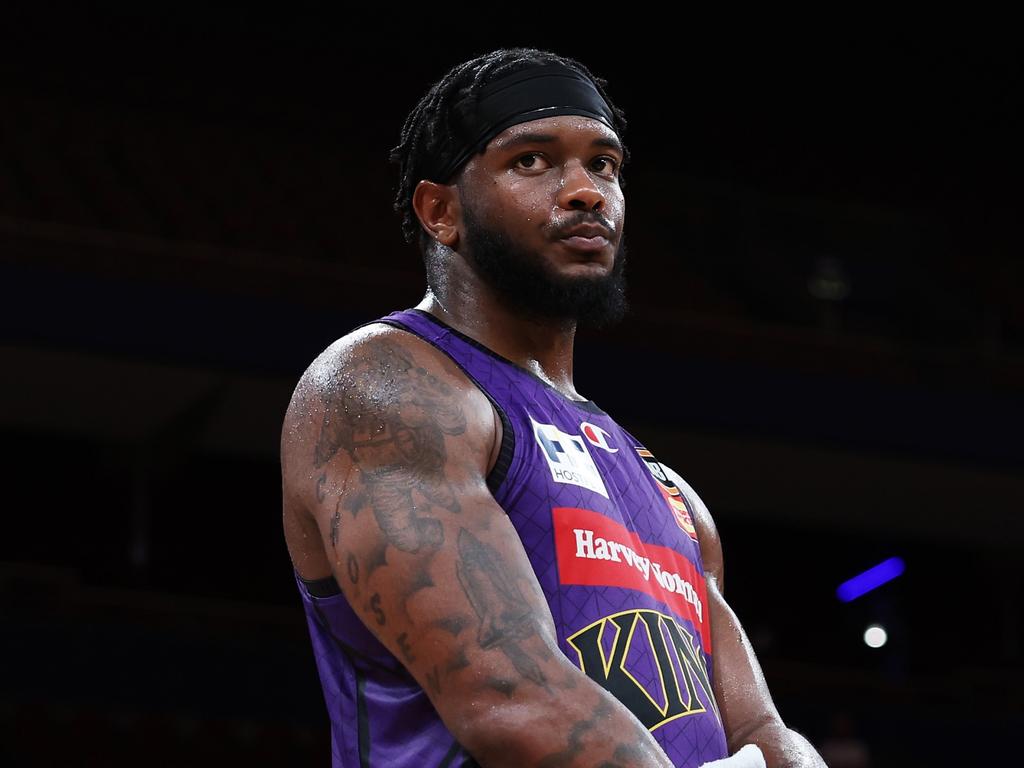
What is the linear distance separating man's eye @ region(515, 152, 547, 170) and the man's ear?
10 cm

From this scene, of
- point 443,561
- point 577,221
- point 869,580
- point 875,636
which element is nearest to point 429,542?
point 443,561

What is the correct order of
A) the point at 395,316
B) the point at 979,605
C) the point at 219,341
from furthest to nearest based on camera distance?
the point at 979,605, the point at 219,341, the point at 395,316

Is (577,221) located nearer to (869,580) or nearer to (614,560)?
(614,560)

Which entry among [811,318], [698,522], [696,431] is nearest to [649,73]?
[811,318]

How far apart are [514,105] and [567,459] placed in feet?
1.51

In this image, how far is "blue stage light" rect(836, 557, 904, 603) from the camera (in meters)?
10.0

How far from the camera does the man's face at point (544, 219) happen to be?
1864 mm

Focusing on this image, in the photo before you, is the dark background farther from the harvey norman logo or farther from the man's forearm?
the man's forearm

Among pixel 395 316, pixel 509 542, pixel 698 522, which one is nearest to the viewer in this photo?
pixel 509 542

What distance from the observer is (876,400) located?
8.21 m

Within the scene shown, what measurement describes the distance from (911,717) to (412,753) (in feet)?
23.6

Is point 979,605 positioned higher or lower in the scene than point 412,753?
lower

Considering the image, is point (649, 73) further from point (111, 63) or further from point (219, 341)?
point (219, 341)

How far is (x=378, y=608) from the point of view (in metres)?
1.55
